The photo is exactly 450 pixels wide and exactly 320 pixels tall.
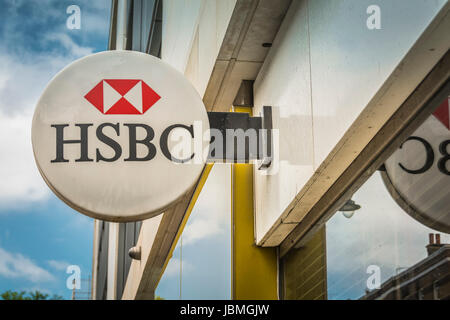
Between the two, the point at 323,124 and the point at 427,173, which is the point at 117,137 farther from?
the point at 427,173

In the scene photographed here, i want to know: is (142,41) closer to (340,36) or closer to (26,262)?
(26,262)

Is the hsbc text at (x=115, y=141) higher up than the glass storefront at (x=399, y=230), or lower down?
higher up

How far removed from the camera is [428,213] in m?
2.57

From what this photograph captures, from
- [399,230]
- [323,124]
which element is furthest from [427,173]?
[323,124]

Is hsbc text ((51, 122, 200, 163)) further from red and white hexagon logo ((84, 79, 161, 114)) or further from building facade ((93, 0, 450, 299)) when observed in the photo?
building facade ((93, 0, 450, 299))

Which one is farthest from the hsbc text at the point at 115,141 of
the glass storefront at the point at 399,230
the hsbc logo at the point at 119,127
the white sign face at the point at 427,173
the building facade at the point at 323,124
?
the white sign face at the point at 427,173

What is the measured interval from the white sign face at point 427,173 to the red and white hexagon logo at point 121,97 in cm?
127

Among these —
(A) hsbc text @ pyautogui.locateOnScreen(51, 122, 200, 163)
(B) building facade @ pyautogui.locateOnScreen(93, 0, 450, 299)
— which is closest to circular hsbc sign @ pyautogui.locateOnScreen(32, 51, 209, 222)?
(A) hsbc text @ pyautogui.locateOnScreen(51, 122, 200, 163)

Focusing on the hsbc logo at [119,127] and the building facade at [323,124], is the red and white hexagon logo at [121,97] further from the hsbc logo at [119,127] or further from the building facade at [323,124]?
the building facade at [323,124]

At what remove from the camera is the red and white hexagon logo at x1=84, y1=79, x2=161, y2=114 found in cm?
336

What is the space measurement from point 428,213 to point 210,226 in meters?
3.36

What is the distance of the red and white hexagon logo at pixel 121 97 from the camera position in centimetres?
336

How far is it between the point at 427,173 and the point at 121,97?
157 centimetres

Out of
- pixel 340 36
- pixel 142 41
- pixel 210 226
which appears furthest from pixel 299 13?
pixel 142 41
